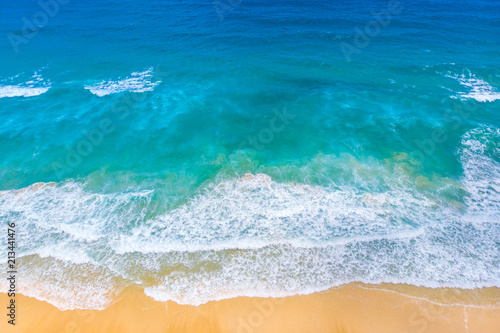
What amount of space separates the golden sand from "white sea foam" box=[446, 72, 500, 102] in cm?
2121

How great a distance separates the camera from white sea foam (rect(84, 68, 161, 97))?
89.9 feet

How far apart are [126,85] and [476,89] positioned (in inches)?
1489

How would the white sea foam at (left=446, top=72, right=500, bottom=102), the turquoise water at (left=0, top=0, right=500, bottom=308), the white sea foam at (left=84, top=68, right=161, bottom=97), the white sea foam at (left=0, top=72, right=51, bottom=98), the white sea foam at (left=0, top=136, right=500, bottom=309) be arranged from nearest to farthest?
the white sea foam at (left=0, top=136, right=500, bottom=309), the turquoise water at (left=0, top=0, right=500, bottom=308), the white sea foam at (left=446, top=72, right=500, bottom=102), the white sea foam at (left=0, top=72, right=51, bottom=98), the white sea foam at (left=84, top=68, right=161, bottom=97)

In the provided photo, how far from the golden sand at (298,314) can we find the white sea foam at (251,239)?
0.47 m

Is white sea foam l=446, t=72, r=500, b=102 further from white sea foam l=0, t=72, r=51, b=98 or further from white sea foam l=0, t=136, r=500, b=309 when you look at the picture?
white sea foam l=0, t=72, r=51, b=98

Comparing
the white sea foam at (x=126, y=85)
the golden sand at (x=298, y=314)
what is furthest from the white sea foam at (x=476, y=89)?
the white sea foam at (x=126, y=85)

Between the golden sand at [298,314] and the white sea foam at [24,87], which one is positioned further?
the white sea foam at [24,87]

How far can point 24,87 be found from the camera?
92.4ft

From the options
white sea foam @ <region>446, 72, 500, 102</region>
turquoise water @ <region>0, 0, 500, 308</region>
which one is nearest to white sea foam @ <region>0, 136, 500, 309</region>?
turquoise water @ <region>0, 0, 500, 308</region>

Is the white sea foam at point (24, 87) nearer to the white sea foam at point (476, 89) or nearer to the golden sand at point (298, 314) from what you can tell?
the golden sand at point (298, 314)

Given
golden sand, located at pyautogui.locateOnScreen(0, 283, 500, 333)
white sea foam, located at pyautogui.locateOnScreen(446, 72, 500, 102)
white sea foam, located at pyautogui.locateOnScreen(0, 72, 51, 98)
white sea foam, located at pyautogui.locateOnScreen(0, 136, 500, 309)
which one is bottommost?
golden sand, located at pyautogui.locateOnScreen(0, 283, 500, 333)

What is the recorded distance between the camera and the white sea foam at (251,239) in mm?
13438

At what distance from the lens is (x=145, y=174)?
19.5 meters

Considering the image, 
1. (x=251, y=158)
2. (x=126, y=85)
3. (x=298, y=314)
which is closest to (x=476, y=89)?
(x=251, y=158)
